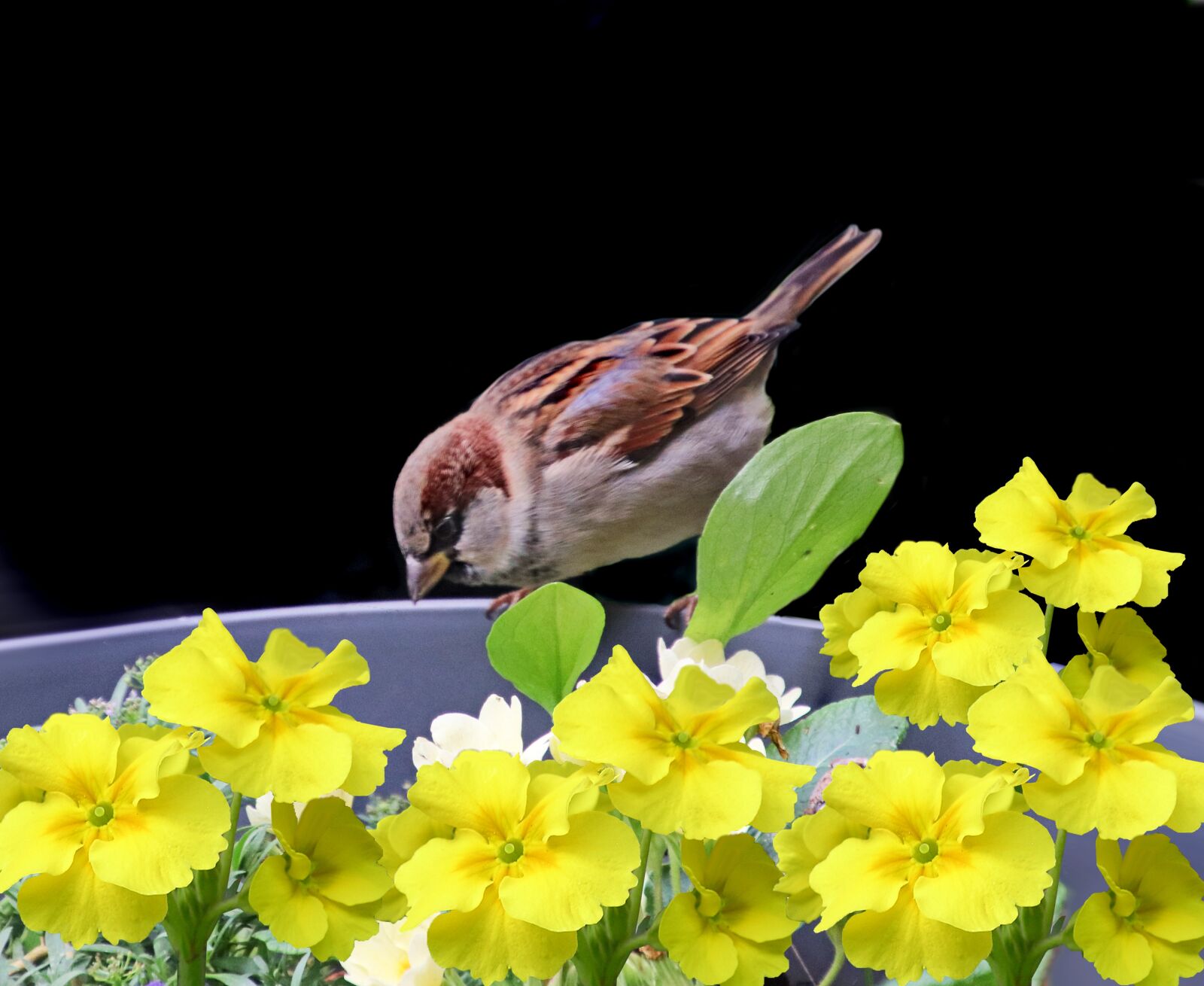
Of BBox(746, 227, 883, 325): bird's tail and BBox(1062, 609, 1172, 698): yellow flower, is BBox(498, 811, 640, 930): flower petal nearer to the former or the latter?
BBox(1062, 609, 1172, 698): yellow flower

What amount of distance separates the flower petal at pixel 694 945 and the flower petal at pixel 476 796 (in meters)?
0.06

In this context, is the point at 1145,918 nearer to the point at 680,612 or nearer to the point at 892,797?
the point at 892,797

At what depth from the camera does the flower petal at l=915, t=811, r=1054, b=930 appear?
31 cm

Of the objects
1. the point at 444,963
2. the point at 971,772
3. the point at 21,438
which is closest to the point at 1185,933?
the point at 971,772

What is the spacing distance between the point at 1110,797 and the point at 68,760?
0.30 metres

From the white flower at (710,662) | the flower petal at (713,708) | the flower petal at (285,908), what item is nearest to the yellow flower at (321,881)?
the flower petal at (285,908)

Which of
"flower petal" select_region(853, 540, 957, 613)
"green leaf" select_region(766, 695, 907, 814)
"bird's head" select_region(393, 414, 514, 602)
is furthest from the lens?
"bird's head" select_region(393, 414, 514, 602)

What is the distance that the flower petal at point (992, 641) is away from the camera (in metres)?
0.38

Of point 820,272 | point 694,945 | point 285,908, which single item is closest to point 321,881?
point 285,908

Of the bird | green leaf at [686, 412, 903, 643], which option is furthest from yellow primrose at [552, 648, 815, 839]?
the bird

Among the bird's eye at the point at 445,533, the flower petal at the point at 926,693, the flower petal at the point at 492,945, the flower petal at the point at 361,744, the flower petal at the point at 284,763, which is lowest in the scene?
the bird's eye at the point at 445,533

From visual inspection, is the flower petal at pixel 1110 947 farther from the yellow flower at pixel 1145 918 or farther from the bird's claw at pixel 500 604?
the bird's claw at pixel 500 604

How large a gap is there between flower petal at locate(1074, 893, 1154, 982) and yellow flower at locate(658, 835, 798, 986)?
0.28ft

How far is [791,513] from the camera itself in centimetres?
62
